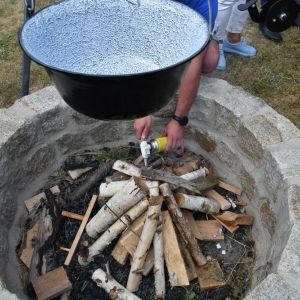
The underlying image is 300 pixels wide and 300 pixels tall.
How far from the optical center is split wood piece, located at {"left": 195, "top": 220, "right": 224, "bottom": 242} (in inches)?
93.1

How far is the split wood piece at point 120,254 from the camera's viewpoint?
221cm

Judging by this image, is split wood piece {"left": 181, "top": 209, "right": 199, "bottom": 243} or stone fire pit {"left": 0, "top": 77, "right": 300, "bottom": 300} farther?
split wood piece {"left": 181, "top": 209, "right": 199, "bottom": 243}

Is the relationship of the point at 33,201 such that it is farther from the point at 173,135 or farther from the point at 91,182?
the point at 173,135

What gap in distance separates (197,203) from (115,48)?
41.7 inches

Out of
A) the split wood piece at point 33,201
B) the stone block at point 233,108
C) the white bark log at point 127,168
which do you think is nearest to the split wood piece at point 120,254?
the white bark log at point 127,168

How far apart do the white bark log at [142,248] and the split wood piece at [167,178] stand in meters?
0.22

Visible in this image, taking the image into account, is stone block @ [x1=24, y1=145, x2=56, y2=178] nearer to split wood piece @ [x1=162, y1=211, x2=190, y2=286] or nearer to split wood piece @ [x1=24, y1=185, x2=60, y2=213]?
split wood piece @ [x1=24, y1=185, x2=60, y2=213]

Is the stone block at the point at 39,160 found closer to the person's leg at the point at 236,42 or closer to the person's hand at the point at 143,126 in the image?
the person's hand at the point at 143,126

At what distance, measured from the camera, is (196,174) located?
8.43 feet

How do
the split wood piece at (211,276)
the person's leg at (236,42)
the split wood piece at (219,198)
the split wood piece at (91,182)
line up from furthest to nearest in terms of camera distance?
1. the person's leg at (236,42)
2. the split wood piece at (91,182)
3. the split wood piece at (219,198)
4. the split wood piece at (211,276)

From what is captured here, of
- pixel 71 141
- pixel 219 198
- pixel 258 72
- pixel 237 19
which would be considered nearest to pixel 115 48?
pixel 71 141

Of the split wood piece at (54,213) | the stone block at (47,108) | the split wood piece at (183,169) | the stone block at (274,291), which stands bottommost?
the split wood piece at (54,213)

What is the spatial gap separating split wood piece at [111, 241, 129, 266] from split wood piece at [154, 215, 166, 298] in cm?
19

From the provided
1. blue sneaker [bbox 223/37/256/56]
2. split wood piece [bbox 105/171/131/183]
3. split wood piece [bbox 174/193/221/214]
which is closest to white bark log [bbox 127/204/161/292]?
split wood piece [bbox 174/193/221/214]
